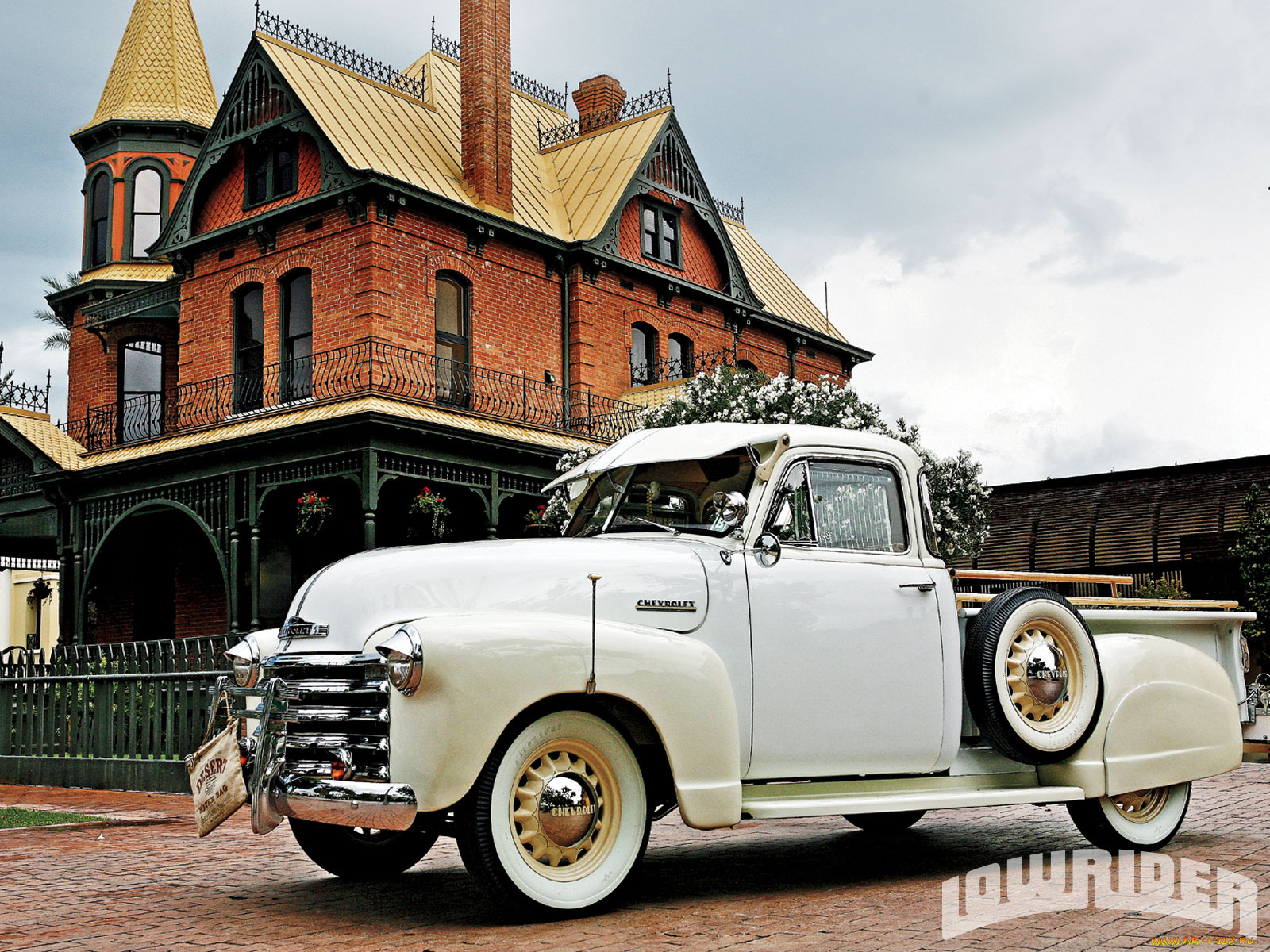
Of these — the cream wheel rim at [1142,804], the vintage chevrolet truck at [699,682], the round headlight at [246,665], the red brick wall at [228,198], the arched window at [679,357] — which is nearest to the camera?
the vintage chevrolet truck at [699,682]

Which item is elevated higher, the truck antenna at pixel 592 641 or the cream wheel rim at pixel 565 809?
the truck antenna at pixel 592 641

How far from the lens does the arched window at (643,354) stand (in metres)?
24.9

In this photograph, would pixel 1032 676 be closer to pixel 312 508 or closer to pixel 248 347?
pixel 312 508

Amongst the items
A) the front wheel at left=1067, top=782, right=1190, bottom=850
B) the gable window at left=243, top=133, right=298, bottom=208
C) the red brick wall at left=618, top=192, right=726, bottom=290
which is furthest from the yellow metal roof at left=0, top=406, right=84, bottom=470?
the front wheel at left=1067, top=782, right=1190, bottom=850

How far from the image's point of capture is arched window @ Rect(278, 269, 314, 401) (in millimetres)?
21031

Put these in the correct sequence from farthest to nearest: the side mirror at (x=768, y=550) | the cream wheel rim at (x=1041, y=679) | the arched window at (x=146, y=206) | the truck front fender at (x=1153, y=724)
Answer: the arched window at (x=146, y=206) → the truck front fender at (x=1153, y=724) → the cream wheel rim at (x=1041, y=679) → the side mirror at (x=768, y=550)

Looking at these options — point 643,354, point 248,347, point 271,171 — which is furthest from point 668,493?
point 643,354

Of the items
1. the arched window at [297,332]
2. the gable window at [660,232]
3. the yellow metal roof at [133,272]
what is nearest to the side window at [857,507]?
the arched window at [297,332]

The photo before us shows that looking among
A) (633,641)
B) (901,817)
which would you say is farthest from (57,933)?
(901,817)

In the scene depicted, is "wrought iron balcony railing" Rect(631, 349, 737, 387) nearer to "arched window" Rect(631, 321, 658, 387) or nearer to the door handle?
"arched window" Rect(631, 321, 658, 387)

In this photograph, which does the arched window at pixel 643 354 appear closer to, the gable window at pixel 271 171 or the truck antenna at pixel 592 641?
the gable window at pixel 271 171

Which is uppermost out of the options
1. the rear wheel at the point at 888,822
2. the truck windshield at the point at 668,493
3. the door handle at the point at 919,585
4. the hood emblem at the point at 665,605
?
the truck windshield at the point at 668,493

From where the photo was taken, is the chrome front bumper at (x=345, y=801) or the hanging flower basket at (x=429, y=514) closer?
the chrome front bumper at (x=345, y=801)

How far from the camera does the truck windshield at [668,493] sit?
6.59 m
